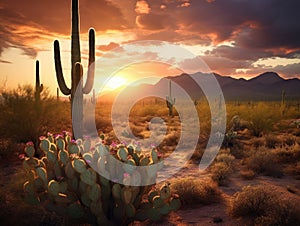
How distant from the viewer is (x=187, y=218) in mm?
6070

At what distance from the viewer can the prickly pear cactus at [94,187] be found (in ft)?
14.6

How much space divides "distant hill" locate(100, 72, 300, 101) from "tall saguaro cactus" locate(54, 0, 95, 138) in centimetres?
11095

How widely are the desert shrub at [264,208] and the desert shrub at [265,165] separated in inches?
123

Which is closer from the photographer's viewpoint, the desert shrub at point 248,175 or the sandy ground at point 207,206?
the sandy ground at point 207,206

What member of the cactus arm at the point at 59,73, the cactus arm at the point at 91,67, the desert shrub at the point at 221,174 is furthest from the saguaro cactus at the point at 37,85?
the desert shrub at the point at 221,174

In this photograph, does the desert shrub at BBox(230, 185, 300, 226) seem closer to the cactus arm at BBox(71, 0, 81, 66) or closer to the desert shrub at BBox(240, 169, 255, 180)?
the desert shrub at BBox(240, 169, 255, 180)

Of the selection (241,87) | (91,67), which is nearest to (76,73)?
(91,67)

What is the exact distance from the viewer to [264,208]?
18.9 ft

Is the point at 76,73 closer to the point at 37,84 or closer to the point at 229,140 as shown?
the point at 37,84

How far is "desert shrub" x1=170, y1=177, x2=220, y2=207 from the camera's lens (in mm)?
6898

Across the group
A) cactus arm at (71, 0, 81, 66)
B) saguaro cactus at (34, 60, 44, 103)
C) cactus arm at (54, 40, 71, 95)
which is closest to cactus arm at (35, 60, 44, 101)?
saguaro cactus at (34, 60, 44, 103)

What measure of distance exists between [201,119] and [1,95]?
42.1ft

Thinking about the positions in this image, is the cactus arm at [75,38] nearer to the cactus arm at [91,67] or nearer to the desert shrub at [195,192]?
the cactus arm at [91,67]

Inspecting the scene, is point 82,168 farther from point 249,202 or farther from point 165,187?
point 249,202
